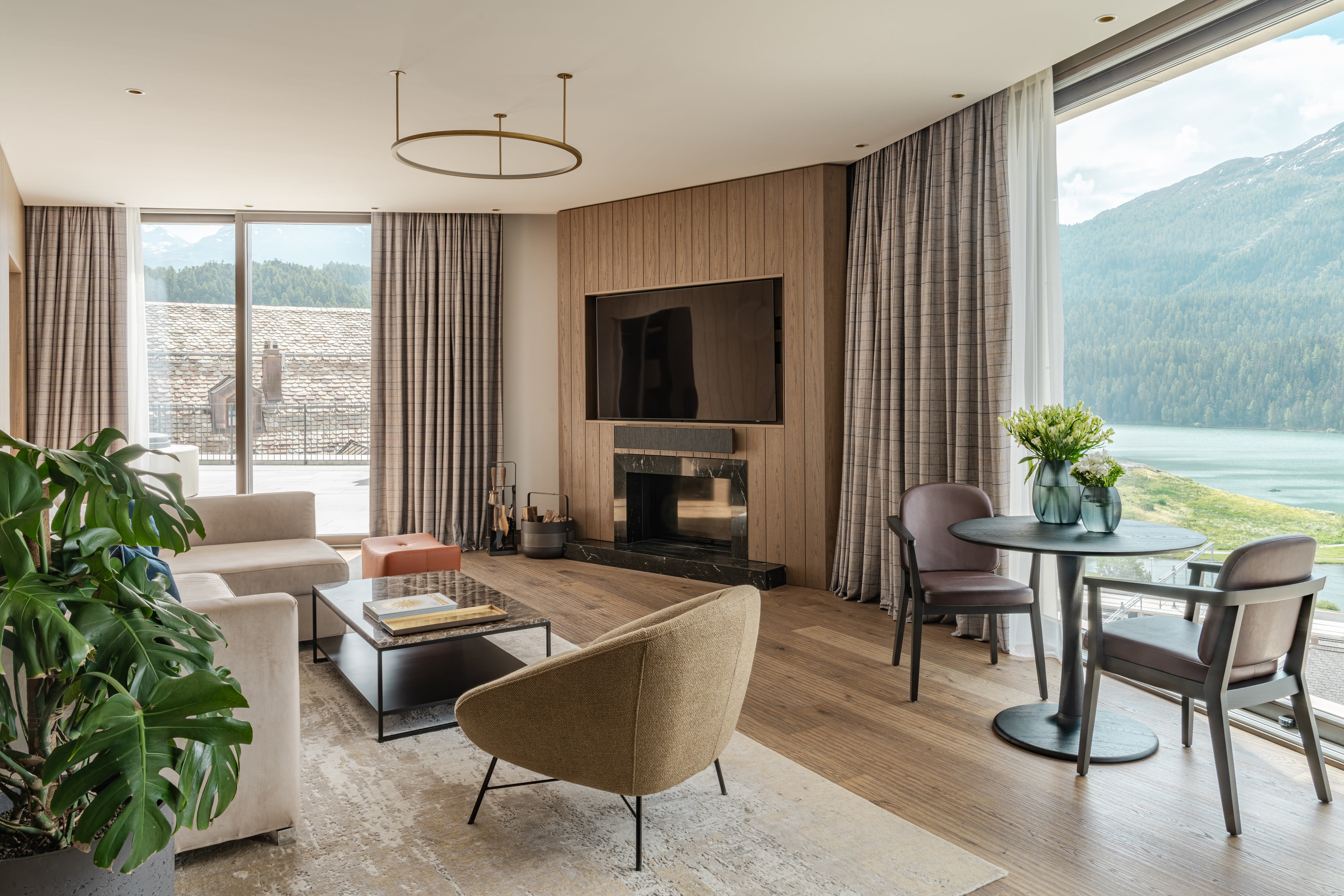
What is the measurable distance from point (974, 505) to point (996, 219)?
1384 mm

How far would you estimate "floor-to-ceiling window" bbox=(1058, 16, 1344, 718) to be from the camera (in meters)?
2.96

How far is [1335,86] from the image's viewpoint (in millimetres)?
2898

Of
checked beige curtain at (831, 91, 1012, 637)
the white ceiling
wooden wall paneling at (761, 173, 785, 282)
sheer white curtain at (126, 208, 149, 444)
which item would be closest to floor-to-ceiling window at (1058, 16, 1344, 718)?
checked beige curtain at (831, 91, 1012, 637)

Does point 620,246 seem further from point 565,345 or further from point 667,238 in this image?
point 565,345

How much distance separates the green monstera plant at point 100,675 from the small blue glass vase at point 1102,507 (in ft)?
8.75

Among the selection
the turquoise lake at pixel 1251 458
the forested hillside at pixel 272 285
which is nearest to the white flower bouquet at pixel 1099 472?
the turquoise lake at pixel 1251 458

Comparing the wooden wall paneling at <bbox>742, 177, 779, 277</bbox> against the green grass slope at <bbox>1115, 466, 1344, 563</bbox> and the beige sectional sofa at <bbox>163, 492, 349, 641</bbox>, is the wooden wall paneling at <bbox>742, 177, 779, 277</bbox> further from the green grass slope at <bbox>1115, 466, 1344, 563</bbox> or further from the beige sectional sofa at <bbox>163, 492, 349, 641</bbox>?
the beige sectional sofa at <bbox>163, 492, 349, 641</bbox>

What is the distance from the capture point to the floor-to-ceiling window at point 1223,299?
2957 millimetres

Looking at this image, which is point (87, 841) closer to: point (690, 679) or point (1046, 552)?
point (690, 679)

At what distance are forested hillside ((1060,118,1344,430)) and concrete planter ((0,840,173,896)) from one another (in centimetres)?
359

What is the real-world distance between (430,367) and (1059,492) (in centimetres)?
492

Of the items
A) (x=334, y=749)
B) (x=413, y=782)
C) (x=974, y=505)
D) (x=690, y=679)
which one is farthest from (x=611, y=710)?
(x=974, y=505)

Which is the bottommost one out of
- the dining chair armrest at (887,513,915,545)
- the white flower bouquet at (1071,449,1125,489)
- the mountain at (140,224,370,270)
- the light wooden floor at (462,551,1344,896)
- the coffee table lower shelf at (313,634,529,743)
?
the light wooden floor at (462,551,1344,896)

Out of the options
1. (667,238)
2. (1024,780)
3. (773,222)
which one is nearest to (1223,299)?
(1024,780)
